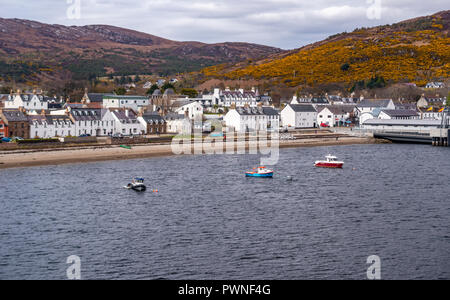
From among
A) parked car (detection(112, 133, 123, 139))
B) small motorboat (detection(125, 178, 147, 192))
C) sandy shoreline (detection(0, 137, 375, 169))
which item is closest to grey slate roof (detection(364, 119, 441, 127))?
sandy shoreline (detection(0, 137, 375, 169))

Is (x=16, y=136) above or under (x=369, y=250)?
above

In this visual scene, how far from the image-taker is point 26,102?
104 m

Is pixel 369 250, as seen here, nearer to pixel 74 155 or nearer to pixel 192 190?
pixel 192 190

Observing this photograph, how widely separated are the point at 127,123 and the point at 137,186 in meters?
39.8

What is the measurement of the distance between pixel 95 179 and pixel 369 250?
30.4 m

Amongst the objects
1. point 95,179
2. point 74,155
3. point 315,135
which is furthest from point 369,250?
point 315,135

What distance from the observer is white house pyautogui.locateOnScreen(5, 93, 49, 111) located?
103 meters

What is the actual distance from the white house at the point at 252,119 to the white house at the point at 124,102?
2179 centimetres

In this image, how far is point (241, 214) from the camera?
4000 centimetres

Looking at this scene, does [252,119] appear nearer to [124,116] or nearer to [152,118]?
[152,118]

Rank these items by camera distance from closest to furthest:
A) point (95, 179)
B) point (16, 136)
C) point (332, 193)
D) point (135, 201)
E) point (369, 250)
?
point (369, 250)
point (135, 201)
point (332, 193)
point (95, 179)
point (16, 136)

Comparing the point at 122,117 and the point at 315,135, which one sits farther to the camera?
the point at 315,135
